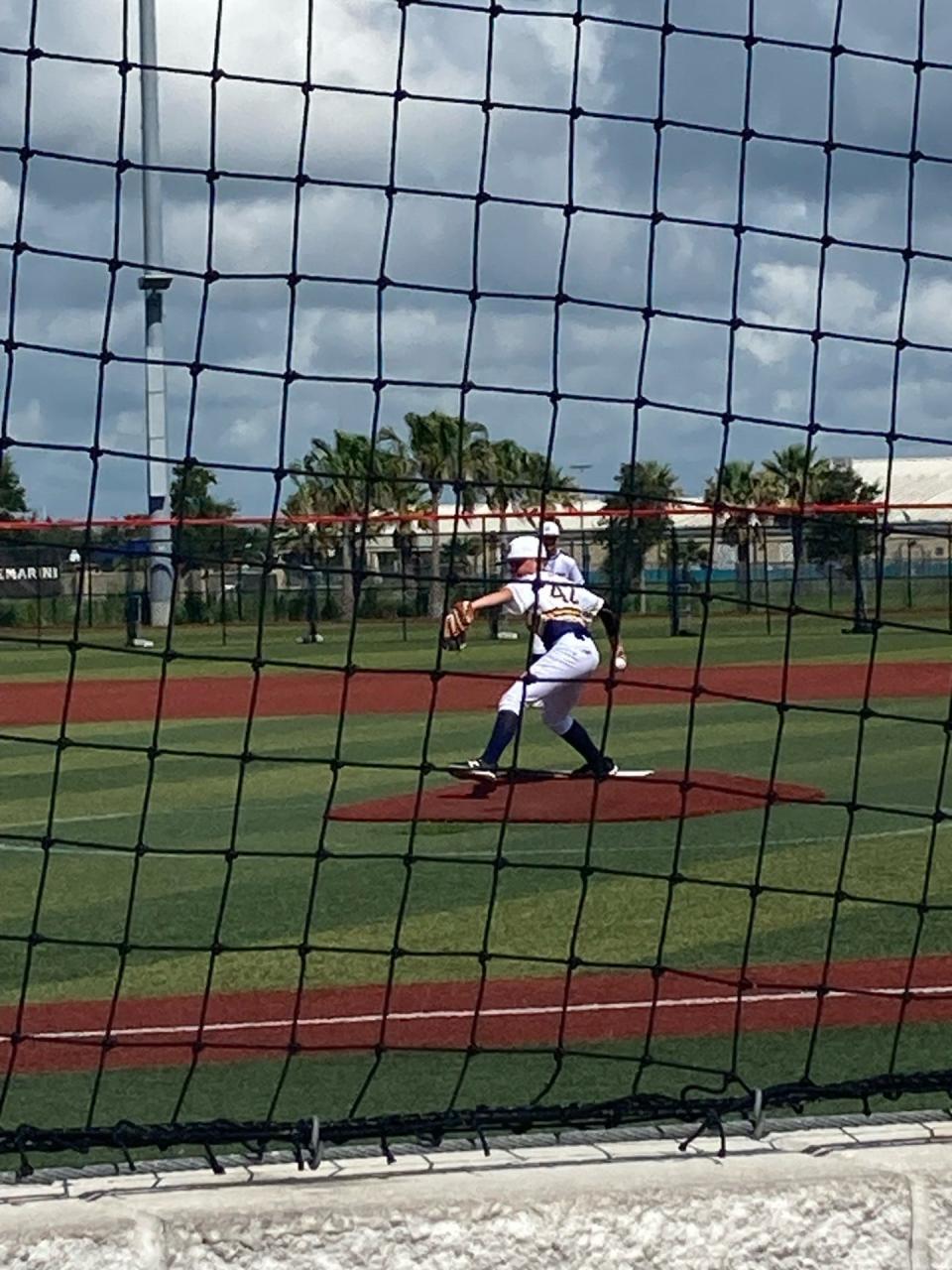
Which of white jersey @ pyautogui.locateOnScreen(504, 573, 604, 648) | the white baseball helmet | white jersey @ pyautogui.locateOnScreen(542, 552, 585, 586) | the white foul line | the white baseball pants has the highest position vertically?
the white baseball helmet

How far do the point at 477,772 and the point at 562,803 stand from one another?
2.47 m

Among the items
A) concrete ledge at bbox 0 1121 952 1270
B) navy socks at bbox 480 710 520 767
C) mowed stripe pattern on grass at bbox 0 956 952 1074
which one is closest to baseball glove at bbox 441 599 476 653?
navy socks at bbox 480 710 520 767

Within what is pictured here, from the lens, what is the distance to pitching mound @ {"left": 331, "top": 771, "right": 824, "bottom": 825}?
12.8m

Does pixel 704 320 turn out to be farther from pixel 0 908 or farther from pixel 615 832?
pixel 615 832

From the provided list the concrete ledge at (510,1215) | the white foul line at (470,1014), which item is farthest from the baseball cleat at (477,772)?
the concrete ledge at (510,1215)

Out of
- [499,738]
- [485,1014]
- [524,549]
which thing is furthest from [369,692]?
[485,1014]

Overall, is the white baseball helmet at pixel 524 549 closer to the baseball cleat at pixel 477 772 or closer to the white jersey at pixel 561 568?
the white jersey at pixel 561 568

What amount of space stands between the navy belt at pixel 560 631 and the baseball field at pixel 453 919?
93 cm

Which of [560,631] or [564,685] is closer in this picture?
[564,685]

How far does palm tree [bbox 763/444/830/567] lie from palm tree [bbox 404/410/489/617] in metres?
0.74

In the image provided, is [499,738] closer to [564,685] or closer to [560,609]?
[564,685]

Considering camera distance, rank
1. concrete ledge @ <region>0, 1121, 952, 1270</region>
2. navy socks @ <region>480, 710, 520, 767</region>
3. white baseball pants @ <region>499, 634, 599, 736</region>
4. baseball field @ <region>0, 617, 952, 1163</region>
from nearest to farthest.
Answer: concrete ledge @ <region>0, 1121, 952, 1270</region>
baseball field @ <region>0, 617, 952, 1163</region>
navy socks @ <region>480, 710, 520, 767</region>
white baseball pants @ <region>499, 634, 599, 736</region>

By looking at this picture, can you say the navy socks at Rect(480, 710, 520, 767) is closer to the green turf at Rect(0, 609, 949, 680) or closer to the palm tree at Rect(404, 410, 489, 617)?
the palm tree at Rect(404, 410, 489, 617)

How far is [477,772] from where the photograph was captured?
11117 mm
